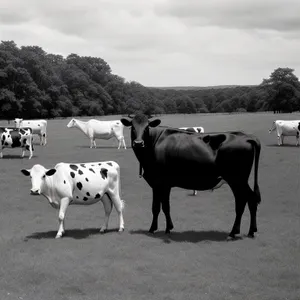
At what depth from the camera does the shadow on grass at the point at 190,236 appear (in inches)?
461

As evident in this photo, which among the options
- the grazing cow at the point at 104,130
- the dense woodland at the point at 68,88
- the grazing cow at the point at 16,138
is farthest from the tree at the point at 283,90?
the grazing cow at the point at 16,138

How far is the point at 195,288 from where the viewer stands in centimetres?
859

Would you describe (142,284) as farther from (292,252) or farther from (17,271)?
(292,252)

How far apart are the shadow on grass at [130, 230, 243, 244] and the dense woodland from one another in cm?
3961

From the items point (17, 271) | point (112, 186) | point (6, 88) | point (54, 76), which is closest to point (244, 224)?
point (112, 186)

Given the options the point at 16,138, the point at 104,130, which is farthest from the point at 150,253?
the point at 104,130

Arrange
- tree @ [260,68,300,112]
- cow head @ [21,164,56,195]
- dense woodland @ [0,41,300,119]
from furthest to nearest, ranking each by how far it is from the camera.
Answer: tree @ [260,68,300,112] → dense woodland @ [0,41,300,119] → cow head @ [21,164,56,195]

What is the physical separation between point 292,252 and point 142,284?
3682 mm

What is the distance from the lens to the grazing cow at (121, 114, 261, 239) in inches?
462

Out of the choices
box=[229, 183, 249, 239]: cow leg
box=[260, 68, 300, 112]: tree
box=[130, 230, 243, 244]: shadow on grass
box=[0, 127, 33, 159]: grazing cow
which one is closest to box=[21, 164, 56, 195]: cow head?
box=[130, 230, 243, 244]: shadow on grass

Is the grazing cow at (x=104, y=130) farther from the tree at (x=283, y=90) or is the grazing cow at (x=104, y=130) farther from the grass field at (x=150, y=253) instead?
the tree at (x=283, y=90)

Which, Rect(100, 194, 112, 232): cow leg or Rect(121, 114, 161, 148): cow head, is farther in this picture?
Rect(100, 194, 112, 232): cow leg

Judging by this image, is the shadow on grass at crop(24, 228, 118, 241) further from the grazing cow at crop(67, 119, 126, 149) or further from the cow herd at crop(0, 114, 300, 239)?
the grazing cow at crop(67, 119, 126, 149)

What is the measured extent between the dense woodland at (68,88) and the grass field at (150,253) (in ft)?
121
